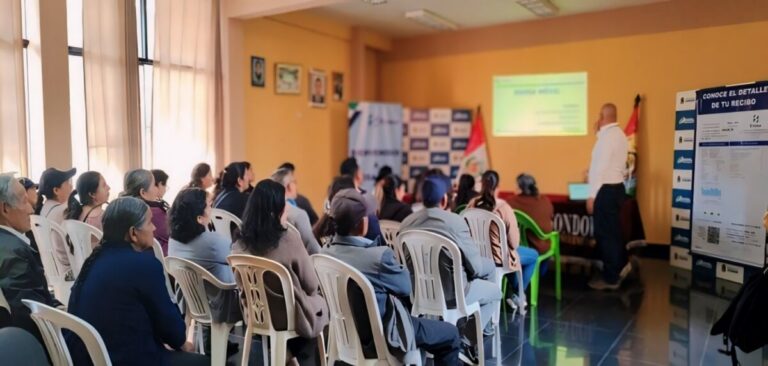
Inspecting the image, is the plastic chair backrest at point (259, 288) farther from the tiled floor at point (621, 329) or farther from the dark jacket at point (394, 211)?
the dark jacket at point (394, 211)

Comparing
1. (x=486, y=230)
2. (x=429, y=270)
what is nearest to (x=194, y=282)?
(x=429, y=270)

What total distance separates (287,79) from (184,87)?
162cm

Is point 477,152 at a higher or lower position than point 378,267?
higher

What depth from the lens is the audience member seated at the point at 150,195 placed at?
364 centimetres

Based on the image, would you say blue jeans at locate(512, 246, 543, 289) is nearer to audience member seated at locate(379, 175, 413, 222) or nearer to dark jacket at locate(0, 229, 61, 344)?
audience member seated at locate(379, 175, 413, 222)

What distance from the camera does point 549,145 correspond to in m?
7.50

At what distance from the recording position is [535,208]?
481 centimetres

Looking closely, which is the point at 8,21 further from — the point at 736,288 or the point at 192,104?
the point at 736,288

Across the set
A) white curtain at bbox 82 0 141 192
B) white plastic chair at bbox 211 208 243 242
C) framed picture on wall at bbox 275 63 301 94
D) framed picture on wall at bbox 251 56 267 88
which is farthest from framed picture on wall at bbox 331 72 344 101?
white plastic chair at bbox 211 208 243 242

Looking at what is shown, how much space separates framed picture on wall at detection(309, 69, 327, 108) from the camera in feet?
24.4

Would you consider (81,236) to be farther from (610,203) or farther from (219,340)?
(610,203)

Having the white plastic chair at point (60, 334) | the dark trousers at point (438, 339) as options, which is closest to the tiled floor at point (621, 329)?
the dark trousers at point (438, 339)

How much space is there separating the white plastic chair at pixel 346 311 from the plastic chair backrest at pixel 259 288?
18 centimetres

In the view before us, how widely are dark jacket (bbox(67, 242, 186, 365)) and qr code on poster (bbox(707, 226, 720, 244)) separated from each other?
5.10 m
